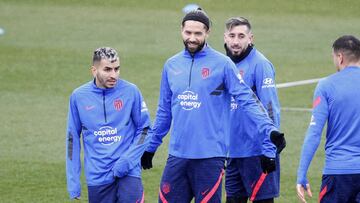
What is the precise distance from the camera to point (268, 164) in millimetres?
10344

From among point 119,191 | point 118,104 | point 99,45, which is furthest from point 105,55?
point 99,45

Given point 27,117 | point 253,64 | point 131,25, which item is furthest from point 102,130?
point 131,25

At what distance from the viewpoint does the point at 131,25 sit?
2869cm

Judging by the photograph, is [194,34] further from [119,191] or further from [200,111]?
[119,191]

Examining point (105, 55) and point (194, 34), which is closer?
point (194, 34)

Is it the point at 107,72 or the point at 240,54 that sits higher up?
the point at 240,54

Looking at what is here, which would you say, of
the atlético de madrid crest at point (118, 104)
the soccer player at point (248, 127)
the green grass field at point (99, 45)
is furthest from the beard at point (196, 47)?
the green grass field at point (99, 45)

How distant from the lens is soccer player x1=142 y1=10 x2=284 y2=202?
32.5ft

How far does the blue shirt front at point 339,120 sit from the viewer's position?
368 inches

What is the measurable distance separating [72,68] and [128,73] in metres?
1.46

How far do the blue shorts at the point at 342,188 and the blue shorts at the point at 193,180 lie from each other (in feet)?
3.71

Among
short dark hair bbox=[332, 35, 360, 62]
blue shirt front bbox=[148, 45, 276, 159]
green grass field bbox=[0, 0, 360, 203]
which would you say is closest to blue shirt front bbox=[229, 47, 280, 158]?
blue shirt front bbox=[148, 45, 276, 159]

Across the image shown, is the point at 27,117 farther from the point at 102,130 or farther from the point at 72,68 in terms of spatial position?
the point at 102,130

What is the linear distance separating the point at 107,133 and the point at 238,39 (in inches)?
84.6
